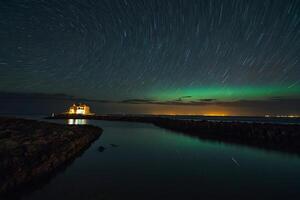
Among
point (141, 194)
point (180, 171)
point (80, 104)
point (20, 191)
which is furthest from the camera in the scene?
point (80, 104)

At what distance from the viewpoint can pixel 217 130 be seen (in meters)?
29.8

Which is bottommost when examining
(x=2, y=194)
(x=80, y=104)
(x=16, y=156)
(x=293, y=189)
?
(x=293, y=189)

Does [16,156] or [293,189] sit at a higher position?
[16,156]

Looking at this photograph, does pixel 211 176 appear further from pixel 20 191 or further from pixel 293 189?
pixel 20 191

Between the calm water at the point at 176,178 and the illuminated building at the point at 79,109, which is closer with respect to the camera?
the calm water at the point at 176,178

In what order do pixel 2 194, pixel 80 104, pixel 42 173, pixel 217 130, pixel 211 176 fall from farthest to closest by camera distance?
pixel 80 104, pixel 217 130, pixel 211 176, pixel 42 173, pixel 2 194

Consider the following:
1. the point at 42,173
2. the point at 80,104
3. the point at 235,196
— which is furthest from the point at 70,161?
the point at 80,104

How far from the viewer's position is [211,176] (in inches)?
369

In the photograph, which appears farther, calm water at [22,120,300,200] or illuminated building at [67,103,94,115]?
illuminated building at [67,103,94,115]

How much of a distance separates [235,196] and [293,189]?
2.79 metres

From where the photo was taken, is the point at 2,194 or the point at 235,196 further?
the point at 235,196

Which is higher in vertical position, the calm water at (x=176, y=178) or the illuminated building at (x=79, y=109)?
the illuminated building at (x=79, y=109)

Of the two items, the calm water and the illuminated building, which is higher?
the illuminated building

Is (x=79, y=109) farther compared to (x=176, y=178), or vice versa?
(x=79, y=109)
